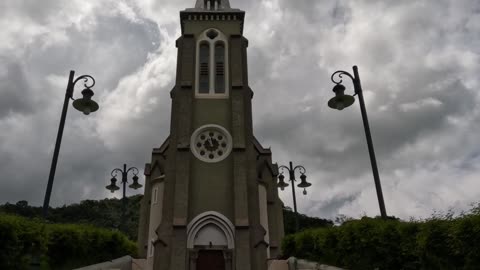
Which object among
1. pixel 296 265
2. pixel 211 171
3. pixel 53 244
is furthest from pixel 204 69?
pixel 53 244

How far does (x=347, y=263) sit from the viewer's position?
12.6 m

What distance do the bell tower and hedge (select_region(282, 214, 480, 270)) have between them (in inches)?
344

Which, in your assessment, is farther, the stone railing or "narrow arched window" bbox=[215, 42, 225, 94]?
"narrow arched window" bbox=[215, 42, 225, 94]

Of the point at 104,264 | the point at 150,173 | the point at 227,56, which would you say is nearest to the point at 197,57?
the point at 227,56

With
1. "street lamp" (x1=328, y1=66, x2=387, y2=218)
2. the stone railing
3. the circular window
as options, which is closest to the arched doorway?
the circular window

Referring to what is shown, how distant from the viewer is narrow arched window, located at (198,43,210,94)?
27.9 metres

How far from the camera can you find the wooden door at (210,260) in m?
22.8

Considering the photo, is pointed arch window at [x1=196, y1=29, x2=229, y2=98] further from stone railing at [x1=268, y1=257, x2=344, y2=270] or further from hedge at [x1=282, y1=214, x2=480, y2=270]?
hedge at [x1=282, y1=214, x2=480, y2=270]

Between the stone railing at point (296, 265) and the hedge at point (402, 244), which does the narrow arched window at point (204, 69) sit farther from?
the hedge at point (402, 244)

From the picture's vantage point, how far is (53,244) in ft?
39.1

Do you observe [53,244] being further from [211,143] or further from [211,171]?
[211,143]

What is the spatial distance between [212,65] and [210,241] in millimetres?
12514

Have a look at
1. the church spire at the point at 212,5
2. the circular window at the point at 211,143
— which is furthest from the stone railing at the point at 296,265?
the church spire at the point at 212,5

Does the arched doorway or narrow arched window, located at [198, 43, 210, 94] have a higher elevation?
narrow arched window, located at [198, 43, 210, 94]
